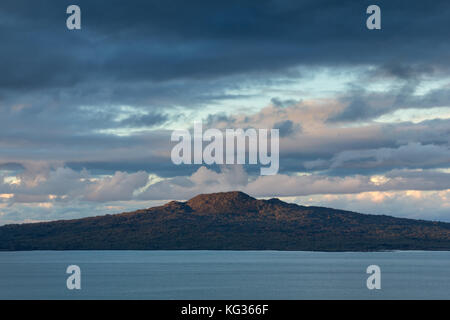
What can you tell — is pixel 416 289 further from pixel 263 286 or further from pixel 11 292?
pixel 11 292

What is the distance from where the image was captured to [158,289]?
182 metres

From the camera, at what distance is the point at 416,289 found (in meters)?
182

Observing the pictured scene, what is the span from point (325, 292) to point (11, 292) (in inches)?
3337

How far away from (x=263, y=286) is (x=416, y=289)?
43265 mm

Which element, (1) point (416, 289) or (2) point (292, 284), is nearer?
(1) point (416, 289)

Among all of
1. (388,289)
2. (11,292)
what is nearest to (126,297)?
(11,292)
